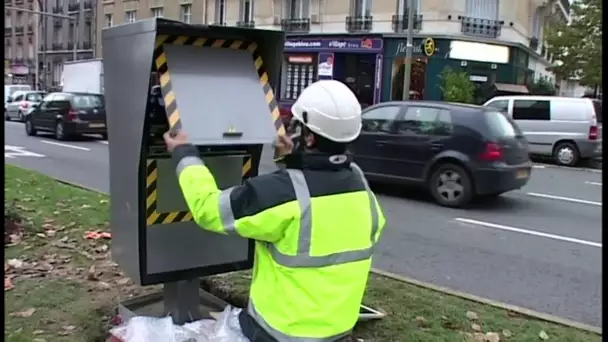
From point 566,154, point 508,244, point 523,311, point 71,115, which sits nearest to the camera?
point 523,311

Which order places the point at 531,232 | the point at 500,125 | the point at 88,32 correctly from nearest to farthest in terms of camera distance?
the point at 531,232 → the point at 500,125 → the point at 88,32

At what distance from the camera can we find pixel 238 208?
2473mm

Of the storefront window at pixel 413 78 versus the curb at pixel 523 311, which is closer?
the curb at pixel 523 311

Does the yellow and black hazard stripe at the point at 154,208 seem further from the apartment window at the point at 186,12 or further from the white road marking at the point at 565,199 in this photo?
the apartment window at the point at 186,12

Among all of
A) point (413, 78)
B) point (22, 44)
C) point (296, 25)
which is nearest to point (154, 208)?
point (413, 78)

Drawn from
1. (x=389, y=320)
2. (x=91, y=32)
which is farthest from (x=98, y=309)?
(x=91, y=32)

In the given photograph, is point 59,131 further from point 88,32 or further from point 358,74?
point 88,32

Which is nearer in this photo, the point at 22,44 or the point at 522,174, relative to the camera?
the point at 522,174

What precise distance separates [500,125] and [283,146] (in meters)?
8.58

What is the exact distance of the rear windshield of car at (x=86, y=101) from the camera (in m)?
21.6

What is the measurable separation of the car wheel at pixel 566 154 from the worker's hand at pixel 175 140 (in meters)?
16.5

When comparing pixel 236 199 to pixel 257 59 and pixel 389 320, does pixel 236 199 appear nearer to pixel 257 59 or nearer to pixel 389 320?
pixel 257 59

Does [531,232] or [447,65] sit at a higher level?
[447,65]

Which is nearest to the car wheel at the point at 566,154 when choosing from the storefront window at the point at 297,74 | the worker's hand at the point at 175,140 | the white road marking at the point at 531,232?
the white road marking at the point at 531,232
